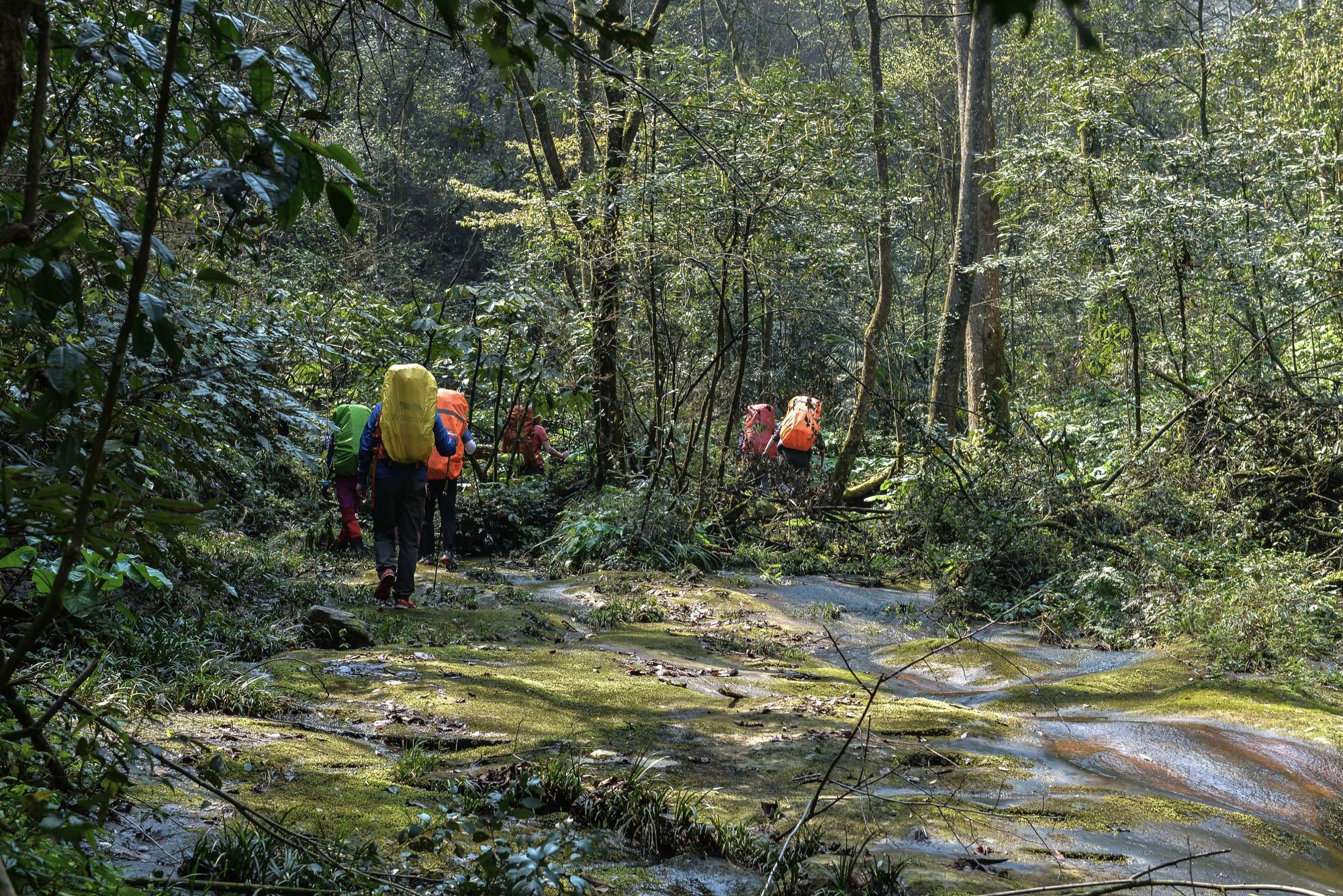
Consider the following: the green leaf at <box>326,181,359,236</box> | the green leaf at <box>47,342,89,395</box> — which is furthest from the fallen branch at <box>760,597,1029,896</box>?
the green leaf at <box>47,342,89,395</box>

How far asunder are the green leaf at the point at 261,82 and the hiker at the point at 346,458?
7887mm

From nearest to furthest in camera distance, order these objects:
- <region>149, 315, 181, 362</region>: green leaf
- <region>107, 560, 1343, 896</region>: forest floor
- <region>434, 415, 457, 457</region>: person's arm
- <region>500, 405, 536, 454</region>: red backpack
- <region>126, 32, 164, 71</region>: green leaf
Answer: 1. <region>149, 315, 181, 362</region>: green leaf
2. <region>126, 32, 164, 71</region>: green leaf
3. <region>107, 560, 1343, 896</region>: forest floor
4. <region>434, 415, 457, 457</region>: person's arm
5. <region>500, 405, 536, 454</region>: red backpack

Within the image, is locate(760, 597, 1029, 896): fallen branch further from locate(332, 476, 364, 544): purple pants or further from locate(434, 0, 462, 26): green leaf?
locate(332, 476, 364, 544): purple pants

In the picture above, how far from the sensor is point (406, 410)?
8.60 meters

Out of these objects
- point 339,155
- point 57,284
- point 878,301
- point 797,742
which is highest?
point 878,301

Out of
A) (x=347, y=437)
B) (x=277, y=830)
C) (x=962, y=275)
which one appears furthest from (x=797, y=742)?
(x=962, y=275)

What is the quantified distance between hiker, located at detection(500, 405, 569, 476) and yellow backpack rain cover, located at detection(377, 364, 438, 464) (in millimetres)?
6223

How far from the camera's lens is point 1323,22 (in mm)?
16125

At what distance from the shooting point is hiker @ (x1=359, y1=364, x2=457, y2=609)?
8.60 metres

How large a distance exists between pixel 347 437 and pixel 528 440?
17.0ft

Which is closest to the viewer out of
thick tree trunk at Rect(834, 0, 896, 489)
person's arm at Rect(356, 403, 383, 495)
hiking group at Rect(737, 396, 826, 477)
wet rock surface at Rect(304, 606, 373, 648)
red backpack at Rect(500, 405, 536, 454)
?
wet rock surface at Rect(304, 606, 373, 648)

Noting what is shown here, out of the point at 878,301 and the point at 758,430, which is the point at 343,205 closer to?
the point at 758,430

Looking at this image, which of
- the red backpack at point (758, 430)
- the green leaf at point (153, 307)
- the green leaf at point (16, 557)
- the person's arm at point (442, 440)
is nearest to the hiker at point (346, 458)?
the person's arm at point (442, 440)

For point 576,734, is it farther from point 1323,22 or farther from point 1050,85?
point 1323,22
